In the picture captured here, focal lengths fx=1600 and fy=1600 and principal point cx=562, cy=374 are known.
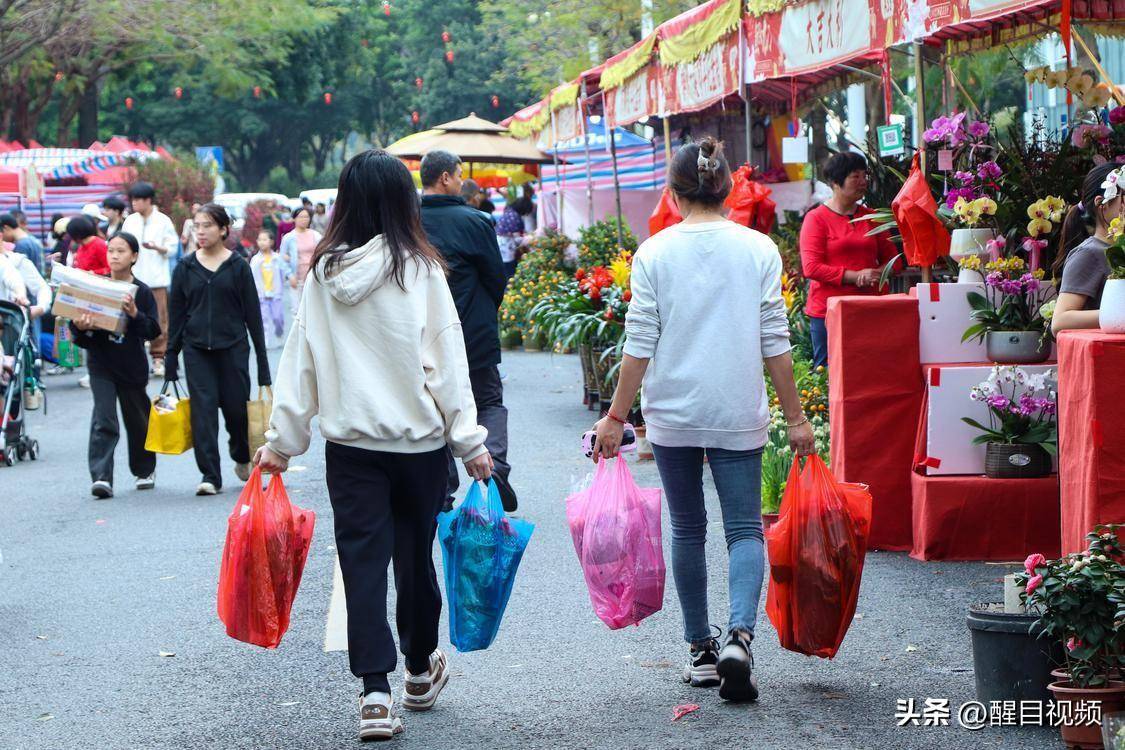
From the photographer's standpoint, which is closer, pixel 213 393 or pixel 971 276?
pixel 971 276

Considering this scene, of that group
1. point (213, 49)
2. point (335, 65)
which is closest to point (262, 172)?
point (335, 65)

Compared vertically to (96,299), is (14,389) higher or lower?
lower

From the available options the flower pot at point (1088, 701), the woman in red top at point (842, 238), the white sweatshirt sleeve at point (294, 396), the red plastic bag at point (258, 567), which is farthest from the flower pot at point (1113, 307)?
the woman in red top at point (842, 238)

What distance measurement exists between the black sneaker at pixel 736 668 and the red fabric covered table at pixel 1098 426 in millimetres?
1241

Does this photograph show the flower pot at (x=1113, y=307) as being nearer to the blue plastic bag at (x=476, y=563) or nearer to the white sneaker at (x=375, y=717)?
the blue plastic bag at (x=476, y=563)

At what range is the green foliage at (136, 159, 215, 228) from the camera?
3006cm

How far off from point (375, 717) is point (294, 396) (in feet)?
3.34

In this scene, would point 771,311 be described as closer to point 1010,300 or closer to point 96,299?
point 1010,300

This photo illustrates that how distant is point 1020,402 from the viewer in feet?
23.3

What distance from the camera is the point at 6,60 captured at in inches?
1113

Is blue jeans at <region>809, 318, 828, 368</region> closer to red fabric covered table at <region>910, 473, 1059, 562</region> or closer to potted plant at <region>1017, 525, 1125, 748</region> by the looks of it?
red fabric covered table at <region>910, 473, 1059, 562</region>

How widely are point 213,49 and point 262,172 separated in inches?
1122

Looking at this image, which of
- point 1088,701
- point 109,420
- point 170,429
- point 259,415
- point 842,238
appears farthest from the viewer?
point 109,420

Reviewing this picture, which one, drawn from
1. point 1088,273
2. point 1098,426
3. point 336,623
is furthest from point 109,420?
point 1098,426
